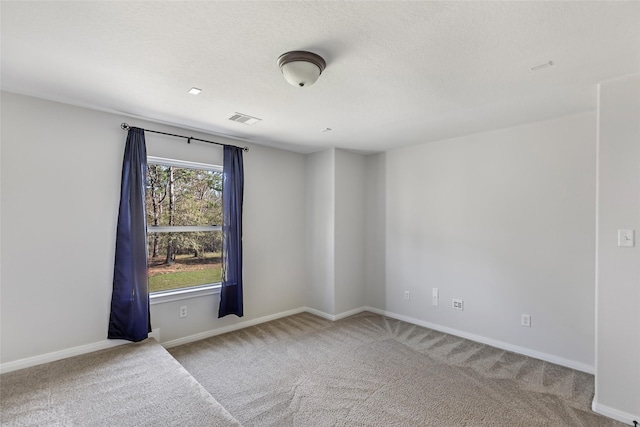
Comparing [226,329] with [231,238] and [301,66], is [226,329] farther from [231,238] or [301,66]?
[301,66]

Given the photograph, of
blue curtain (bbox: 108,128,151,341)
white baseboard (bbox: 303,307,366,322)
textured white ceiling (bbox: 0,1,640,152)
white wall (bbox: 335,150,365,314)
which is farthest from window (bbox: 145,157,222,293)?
white wall (bbox: 335,150,365,314)

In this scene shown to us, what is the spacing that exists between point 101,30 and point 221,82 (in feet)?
2.56

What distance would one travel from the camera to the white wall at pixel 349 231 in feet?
14.5

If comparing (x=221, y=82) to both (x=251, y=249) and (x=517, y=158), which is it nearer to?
(x=251, y=249)

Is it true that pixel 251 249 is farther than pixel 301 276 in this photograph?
No

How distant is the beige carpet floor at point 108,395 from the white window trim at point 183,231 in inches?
28.8

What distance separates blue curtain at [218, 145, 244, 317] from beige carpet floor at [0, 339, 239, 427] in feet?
3.79

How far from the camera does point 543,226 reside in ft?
10.3

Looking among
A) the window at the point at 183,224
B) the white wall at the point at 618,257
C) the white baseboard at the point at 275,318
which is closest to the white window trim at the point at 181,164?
the window at the point at 183,224

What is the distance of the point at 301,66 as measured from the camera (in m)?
1.94

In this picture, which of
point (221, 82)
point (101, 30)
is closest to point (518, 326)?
point (221, 82)

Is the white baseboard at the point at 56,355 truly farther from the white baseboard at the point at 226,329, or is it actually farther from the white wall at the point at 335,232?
the white wall at the point at 335,232

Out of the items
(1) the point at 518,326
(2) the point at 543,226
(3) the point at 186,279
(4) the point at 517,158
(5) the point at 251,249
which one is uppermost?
(4) the point at 517,158

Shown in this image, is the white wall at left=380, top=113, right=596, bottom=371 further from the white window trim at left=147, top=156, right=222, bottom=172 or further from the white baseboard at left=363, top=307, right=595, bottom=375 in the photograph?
the white window trim at left=147, top=156, right=222, bottom=172
